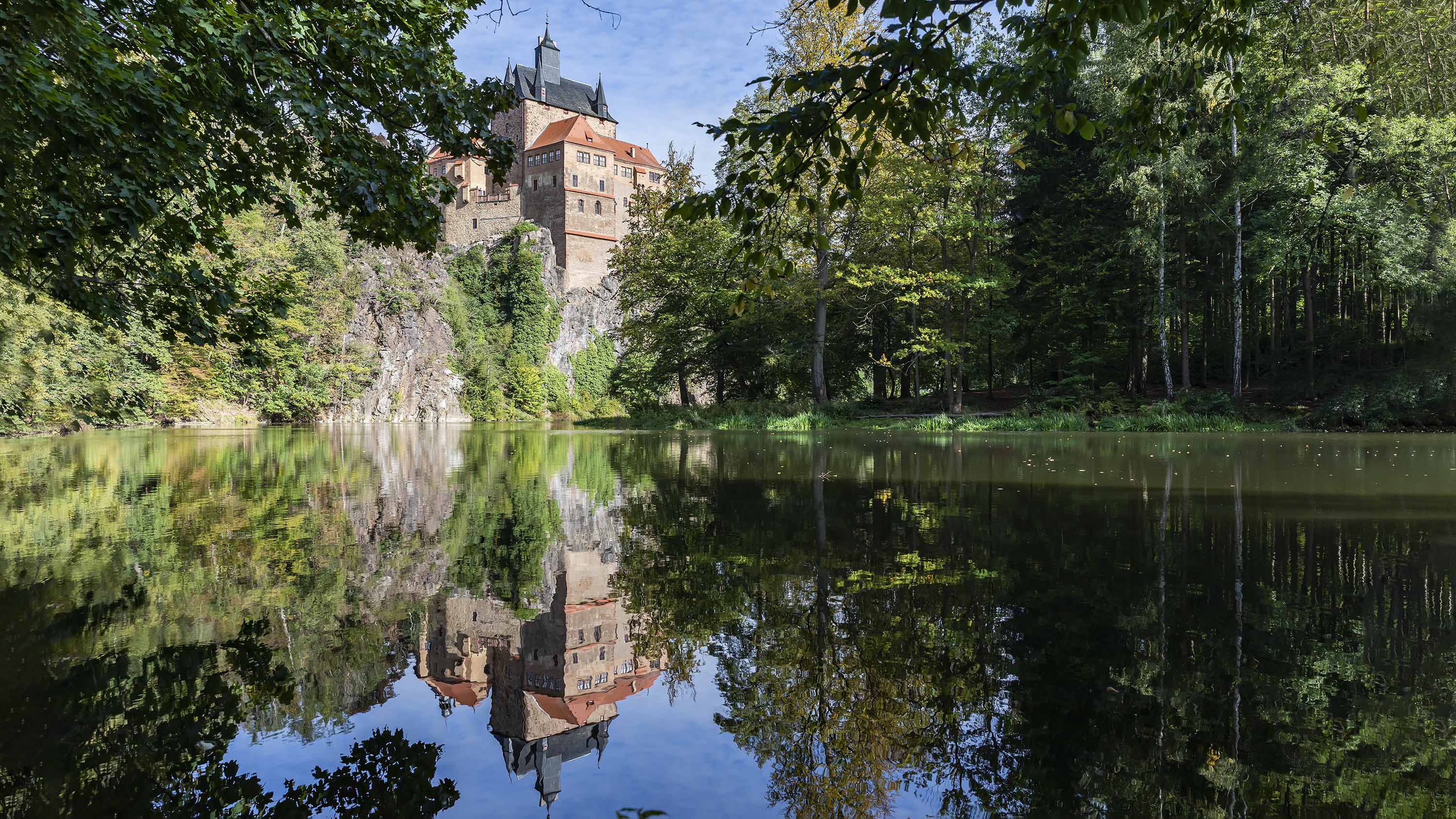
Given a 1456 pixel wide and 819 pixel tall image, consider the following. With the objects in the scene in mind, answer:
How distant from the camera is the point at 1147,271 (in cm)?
2494

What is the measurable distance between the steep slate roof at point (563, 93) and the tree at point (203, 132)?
A: 77.5 meters

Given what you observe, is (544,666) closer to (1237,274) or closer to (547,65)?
(1237,274)

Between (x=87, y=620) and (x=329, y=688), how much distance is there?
1815 mm

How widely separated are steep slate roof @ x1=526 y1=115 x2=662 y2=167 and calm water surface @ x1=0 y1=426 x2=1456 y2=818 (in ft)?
238

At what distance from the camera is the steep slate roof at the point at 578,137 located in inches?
2896

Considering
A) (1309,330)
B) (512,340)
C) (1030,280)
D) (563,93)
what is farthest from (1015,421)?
(563,93)

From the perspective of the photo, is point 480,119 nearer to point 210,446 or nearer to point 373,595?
point 373,595

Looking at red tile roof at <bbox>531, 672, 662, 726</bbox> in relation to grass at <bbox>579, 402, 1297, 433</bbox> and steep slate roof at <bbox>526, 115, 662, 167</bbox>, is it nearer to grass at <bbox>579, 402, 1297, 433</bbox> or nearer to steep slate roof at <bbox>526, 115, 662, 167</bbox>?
grass at <bbox>579, 402, 1297, 433</bbox>

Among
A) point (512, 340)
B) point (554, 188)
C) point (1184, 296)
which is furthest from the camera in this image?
point (554, 188)

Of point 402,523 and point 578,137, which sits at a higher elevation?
point 578,137

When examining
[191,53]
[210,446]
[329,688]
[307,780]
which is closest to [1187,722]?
[307,780]

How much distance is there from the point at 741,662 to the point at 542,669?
2.61 ft

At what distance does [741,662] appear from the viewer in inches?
120

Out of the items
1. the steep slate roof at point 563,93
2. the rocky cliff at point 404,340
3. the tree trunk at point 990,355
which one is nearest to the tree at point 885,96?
the tree trunk at point 990,355
